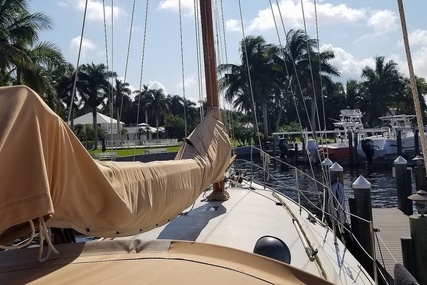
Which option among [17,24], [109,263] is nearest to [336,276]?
[109,263]

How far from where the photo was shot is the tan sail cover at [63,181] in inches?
70.3

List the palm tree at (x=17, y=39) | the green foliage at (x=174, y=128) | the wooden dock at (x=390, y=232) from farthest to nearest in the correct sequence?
the green foliage at (x=174, y=128)
the palm tree at (x=17, y=39)
the wooden dock at (x=390, y=232)

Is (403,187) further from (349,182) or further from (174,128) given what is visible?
(174,128)

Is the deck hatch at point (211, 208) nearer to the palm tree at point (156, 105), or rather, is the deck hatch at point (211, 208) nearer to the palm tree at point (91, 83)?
the palm tree at point (91, 83)

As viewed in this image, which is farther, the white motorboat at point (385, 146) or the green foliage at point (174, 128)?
the green foliage at point (174, 128)

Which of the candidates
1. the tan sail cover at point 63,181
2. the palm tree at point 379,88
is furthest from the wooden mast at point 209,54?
the palm tree at point 379,88

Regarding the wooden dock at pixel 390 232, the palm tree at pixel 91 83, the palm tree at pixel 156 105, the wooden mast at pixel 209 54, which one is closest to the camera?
the wooden mast at pixel 209 54

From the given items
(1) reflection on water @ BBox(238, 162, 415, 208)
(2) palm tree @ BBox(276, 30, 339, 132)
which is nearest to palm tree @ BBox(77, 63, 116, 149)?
(2) palm tree @ BBox(276, 30, 339, 132)

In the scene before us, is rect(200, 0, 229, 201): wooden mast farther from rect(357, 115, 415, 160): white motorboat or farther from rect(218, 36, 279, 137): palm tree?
rect(218, 36, 279, 137): palm tree

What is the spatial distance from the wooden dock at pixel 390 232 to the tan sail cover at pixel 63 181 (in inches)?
241

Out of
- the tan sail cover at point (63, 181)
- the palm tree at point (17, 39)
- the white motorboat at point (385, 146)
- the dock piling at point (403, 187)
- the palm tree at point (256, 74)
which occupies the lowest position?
the dock piling at point (403, 187)

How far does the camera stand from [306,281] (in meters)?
2.16

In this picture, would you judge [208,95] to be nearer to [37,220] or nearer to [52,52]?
[37,220]

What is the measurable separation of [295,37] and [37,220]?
49020mm
